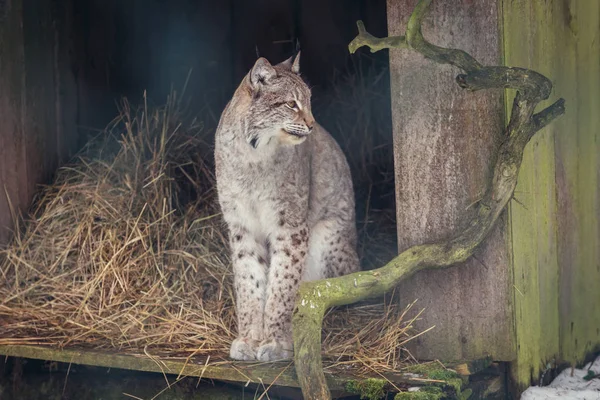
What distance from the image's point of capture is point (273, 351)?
190 inches

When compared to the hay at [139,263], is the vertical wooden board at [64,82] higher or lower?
higher

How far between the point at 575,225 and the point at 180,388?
2.15m

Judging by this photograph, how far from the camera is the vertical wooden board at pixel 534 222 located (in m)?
4.62

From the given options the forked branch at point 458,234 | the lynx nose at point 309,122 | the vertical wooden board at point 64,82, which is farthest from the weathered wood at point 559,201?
the vertical wooden board at point 64,82

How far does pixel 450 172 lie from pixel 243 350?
1258 mm

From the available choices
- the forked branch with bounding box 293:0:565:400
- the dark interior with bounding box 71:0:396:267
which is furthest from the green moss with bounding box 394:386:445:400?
the dark interior with bounding box 71:0:396:267

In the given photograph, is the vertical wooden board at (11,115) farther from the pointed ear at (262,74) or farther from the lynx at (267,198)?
the pointed ear at (262,74)

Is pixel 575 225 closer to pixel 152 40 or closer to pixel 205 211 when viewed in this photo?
pixel 205 211

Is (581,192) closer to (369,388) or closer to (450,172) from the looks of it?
(450,172)

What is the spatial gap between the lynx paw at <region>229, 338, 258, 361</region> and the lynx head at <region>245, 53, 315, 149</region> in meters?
0.94

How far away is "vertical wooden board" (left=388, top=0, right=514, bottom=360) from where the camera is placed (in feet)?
15.1

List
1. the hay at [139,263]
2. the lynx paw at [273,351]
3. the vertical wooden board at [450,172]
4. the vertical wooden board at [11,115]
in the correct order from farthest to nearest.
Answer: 1. the vertical wooden board at [11,115]
2. the hay at [139,263]
3. the lynx paw at [273,351]
4. the vertical wooden board at [450,172]

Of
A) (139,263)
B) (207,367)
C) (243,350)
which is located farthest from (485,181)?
(139,263)

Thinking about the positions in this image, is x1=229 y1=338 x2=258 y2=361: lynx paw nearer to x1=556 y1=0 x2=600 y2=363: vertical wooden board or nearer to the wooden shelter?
the wooden shelter
